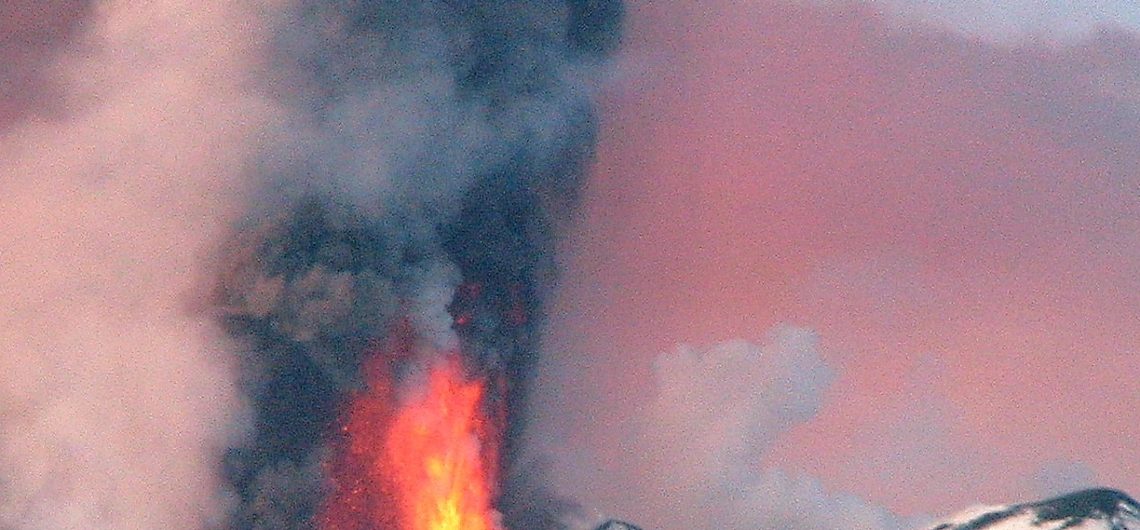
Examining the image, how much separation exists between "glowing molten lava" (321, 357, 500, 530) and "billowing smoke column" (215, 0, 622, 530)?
0.25 meters

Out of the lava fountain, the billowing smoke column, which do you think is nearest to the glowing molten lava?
the lava fountain

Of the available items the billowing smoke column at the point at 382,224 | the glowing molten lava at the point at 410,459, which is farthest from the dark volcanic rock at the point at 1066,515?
the glowing molten lava at the point at 410,459

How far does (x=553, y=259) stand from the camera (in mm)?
45000

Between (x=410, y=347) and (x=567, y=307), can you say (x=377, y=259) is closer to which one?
(x=410, y=347)

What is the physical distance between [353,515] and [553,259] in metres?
9.26

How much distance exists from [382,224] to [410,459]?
Result: 18.8 ft

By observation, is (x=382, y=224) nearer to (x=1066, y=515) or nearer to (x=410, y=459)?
(x=410, y=459)

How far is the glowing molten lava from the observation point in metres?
40.0

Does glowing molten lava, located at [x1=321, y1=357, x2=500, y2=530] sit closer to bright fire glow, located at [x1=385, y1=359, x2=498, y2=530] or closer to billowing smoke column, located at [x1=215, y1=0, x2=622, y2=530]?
bright fire glow, located at [x1=385, y1=359, x2=498, y2=530]

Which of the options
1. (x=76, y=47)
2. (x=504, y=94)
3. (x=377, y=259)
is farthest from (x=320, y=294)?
(x=76, y=47)

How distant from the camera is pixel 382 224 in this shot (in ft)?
132

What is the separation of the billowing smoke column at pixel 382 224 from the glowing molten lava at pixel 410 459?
9.8 inches

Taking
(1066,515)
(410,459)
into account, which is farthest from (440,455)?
(1066,515)

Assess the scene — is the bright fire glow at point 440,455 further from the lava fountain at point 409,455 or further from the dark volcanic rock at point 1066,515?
the dark volcanic rock at point 1066,515
